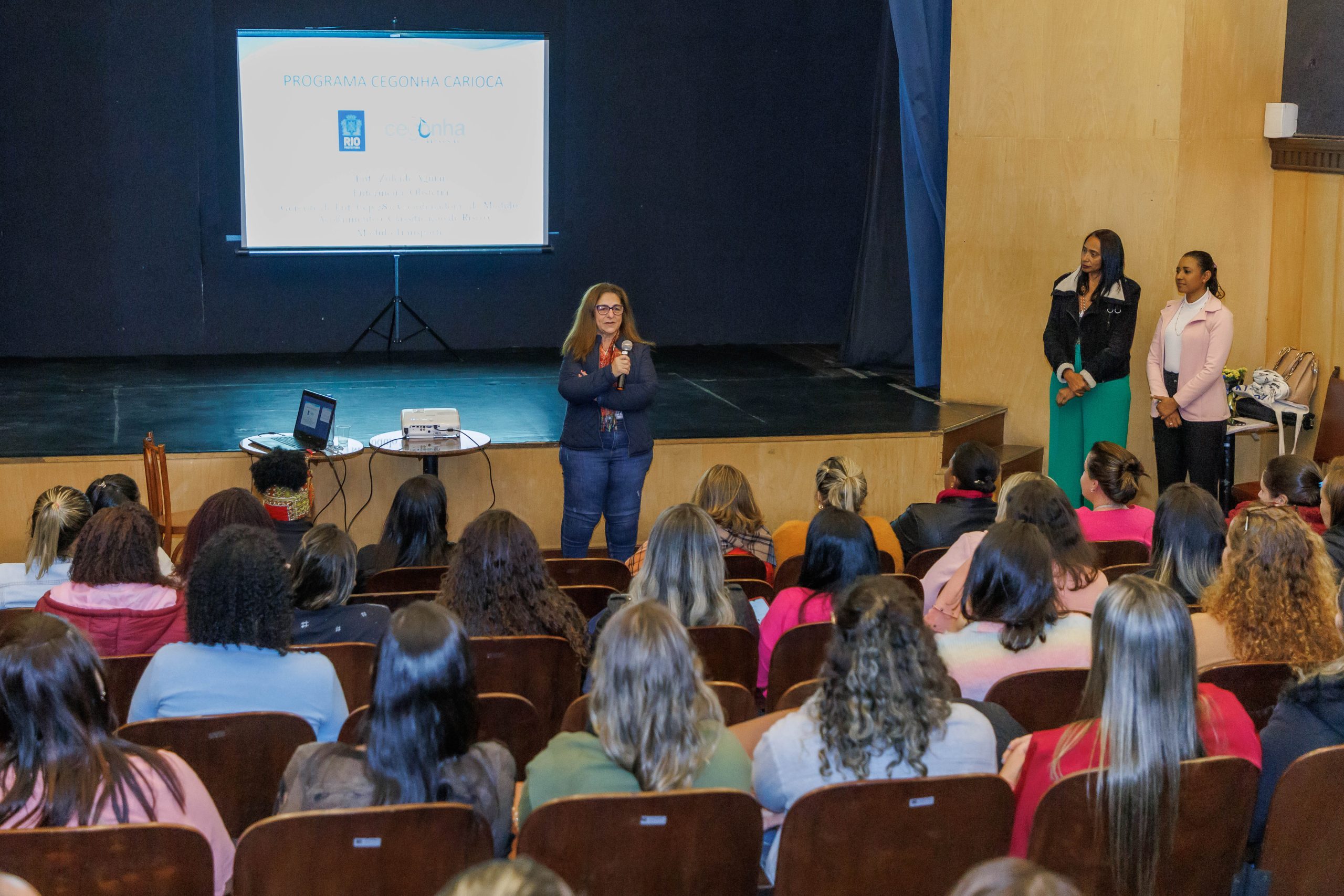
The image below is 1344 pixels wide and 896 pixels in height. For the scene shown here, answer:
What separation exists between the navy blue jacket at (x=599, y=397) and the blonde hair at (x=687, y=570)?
1751mm

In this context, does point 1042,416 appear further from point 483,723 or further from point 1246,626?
point 483,723

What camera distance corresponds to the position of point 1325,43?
6309 mm

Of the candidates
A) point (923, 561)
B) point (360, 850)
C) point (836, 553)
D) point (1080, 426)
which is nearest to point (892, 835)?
point (360, 850)

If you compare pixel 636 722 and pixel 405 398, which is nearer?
pixel 636 722

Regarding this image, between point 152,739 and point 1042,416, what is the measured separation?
→ 5681 millimetres

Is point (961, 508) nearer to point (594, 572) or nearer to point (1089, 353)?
point (594, 572)

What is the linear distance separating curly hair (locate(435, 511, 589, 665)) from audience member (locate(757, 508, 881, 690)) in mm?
505

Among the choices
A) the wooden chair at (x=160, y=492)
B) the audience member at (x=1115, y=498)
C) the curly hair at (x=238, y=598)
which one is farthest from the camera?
the wooden chair at (x=160, y=492)

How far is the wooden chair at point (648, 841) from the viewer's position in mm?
1999

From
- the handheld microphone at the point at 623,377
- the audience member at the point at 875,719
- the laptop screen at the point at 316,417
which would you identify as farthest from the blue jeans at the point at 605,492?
the audience member at the point at 875,719

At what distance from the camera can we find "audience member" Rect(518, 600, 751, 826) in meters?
2.07

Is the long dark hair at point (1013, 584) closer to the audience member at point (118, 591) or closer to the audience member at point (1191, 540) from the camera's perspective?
the audience member at point (1191, 540)

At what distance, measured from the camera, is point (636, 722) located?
2.08 m

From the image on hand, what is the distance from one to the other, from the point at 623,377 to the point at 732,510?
42.0 inches
